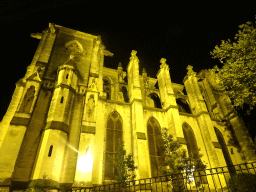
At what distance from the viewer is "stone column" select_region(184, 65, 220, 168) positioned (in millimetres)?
15161

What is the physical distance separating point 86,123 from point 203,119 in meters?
11.7

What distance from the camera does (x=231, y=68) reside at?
11.2 meters

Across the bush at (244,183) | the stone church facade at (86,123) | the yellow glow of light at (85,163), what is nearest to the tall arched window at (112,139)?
the stone church facade at (86,123)

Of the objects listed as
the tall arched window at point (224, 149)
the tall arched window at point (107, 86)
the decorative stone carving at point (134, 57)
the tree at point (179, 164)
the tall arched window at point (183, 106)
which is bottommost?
the tree at point (179, 164)

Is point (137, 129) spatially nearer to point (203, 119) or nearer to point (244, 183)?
point (203, 119)

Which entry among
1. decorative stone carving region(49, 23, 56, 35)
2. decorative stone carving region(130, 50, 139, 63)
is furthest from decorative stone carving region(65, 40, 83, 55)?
decorative stone carving region(130, 50, 139, 63)

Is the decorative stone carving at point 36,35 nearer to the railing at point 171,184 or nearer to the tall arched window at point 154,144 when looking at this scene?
the tall arched window at point 154,144

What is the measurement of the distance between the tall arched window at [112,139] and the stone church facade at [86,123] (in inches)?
2.8

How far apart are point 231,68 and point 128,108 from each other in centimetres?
898

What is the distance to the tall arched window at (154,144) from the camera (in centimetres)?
1391

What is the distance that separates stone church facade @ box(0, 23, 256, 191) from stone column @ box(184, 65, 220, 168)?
0.29 feet

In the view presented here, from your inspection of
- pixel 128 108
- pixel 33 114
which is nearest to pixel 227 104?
pixel 128 108

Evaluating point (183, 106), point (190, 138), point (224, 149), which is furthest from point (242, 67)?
point (183, 106)

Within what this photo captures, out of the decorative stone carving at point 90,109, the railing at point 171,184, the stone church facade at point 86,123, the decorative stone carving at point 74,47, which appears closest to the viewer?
the railing at point 171,184
